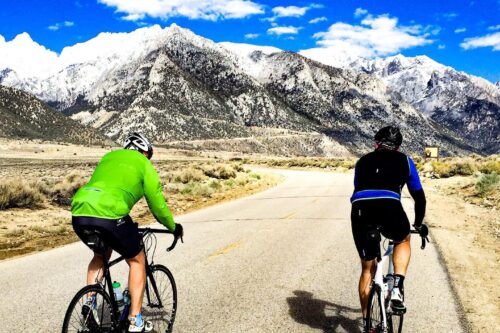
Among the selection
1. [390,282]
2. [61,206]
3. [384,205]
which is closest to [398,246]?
[390,282]

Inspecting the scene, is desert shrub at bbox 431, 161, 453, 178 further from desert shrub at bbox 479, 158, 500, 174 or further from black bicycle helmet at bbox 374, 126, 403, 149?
black bicycle helmet at bbox 374, 126, 403, 149

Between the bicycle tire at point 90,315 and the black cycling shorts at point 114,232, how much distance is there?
0.40 metres

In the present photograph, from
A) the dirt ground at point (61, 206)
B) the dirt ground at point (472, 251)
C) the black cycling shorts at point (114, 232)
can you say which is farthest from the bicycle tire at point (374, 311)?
the dirt ground at point (61, 206)

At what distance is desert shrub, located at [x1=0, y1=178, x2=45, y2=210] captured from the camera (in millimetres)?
→ 16258

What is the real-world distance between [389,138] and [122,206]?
8.68 feet

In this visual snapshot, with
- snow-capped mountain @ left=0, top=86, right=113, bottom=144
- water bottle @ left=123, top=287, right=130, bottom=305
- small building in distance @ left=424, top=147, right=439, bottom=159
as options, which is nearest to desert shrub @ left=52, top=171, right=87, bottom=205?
water bottle @ left=123, top=287, right=130, bottom=305

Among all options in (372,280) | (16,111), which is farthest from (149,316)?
(16,111)

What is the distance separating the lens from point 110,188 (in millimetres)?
4117

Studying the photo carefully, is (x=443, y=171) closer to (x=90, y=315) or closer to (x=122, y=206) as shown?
(x=122, y=206)

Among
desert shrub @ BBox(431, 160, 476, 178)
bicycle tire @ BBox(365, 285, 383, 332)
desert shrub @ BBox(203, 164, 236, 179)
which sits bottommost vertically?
desert shrub @ BBox(203, 164, 236, 179)

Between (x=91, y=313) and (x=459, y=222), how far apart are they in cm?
1277

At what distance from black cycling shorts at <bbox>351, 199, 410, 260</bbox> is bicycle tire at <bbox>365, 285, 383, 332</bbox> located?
0.36 meters

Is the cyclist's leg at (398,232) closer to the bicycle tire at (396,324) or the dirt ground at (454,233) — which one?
the bicycle tire at (396,324)

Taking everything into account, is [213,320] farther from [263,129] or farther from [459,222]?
[263,129]
